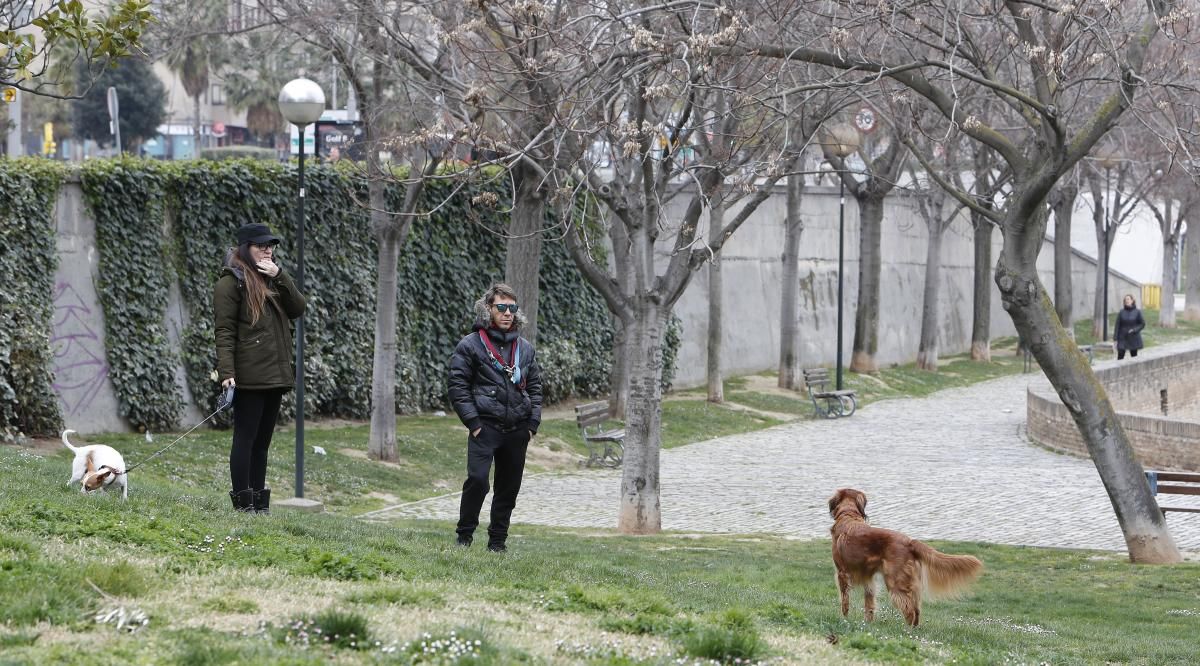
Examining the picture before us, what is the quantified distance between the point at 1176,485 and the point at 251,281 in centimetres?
916

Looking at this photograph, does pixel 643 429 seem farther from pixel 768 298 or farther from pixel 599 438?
pixel 768 298

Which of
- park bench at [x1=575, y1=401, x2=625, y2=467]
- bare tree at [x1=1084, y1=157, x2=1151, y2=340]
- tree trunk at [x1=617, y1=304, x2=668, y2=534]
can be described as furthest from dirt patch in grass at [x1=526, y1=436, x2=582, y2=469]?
bare tree at [x1=1084, y1=157, x2=1151, y2=340]

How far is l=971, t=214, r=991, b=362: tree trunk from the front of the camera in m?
38.3

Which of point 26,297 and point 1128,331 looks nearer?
point 26,297

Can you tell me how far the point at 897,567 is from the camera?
8.14 meters

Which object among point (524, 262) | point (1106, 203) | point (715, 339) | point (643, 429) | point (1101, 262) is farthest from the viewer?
point (1101, 262)

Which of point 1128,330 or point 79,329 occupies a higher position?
point 79,329

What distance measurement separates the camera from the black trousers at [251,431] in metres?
9.51

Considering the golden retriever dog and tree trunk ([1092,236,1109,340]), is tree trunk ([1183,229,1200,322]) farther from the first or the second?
the golden retriever dog

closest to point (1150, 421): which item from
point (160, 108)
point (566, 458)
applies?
point (566, 458)

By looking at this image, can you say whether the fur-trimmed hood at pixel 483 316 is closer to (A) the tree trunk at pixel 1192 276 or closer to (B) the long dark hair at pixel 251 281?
(B) the long dark hair at pixel 251 281

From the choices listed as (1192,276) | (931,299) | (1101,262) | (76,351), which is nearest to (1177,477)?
(76,351)

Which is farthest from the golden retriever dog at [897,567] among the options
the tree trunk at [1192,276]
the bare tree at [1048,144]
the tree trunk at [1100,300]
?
the tree trunk at [1192,276]

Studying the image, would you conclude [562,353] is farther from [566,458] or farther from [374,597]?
[374,597]
